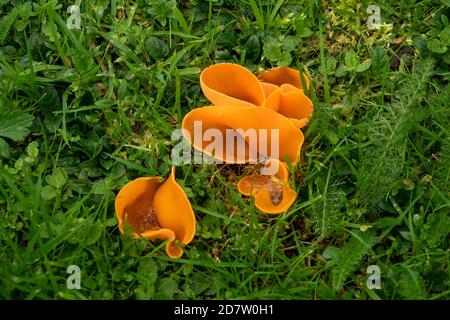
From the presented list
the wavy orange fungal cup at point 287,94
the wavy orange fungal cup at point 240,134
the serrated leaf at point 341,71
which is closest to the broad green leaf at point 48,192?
the wavy orange fungal cup at point 240,134

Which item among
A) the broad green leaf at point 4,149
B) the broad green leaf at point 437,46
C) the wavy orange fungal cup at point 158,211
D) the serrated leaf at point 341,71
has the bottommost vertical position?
the wavy orange fungal cup at point 158,211

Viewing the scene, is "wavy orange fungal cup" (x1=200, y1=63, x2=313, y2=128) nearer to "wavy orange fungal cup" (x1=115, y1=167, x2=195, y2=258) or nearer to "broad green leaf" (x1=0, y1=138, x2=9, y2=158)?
"wavy orange fungal cup" (x1=115, y1=167, x2=195, y2=258)

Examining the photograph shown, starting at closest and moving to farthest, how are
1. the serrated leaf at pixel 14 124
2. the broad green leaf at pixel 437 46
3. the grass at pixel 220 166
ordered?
the grass at pixel 220 166
the serrated leaf at pixel 14 124
the broad green leaf at pixel 437 46

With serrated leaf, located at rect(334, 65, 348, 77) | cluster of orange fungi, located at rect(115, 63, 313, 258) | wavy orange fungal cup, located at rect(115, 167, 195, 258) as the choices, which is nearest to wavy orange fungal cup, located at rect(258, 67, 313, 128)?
cluster of orange fungi, located at rect(115, 63, 313, 258)

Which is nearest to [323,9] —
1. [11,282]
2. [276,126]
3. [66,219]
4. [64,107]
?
[276,126]

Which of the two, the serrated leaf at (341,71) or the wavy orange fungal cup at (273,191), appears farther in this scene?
the serrated leaf at (341,71)

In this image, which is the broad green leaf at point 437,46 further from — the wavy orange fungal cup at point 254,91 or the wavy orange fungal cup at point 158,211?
the wavy orange fungal cup at point 158,211
